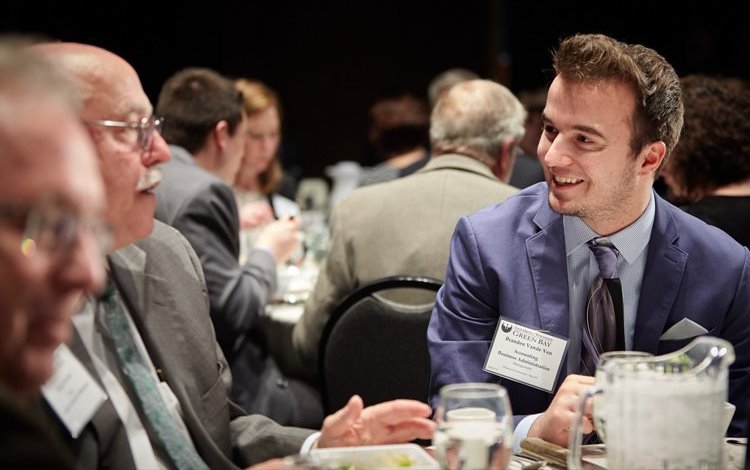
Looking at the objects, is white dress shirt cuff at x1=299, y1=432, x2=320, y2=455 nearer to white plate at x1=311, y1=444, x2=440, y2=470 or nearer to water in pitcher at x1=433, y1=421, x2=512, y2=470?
white plate at x1=311, y1=444, x2=440, y2=470

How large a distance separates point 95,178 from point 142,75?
29.8ft

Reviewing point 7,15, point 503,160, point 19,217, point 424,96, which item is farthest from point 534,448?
point 424,96

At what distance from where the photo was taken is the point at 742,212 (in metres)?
3.15

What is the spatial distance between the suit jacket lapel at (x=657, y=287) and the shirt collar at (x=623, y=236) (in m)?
0.03

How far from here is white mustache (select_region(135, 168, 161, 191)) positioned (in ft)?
6.58

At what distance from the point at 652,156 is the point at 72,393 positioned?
1.40 metres

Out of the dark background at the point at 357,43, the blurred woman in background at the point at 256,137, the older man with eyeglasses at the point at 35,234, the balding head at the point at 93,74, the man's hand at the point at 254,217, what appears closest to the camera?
the older man with eyeglasses at the point at 35,234

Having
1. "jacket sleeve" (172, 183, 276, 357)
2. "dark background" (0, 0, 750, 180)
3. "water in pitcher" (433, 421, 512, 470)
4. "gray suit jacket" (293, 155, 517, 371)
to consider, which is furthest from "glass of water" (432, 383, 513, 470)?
"dark background" (0, 0, 750, 180)

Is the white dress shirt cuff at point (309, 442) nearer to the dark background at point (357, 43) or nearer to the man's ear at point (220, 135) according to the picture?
the man's ear at point (220, 135)

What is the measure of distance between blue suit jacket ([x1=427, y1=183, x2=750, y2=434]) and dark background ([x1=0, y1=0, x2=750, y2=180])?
827 centimetres

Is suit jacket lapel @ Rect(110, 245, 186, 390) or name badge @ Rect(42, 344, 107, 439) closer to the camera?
name badge @ Rect(42, 344, 107, 439)

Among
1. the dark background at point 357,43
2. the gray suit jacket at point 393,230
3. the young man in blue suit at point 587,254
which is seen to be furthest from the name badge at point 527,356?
the dark background at point 357,43

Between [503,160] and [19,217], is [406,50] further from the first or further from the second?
[19,217]

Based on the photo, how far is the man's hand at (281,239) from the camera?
3977 mm
